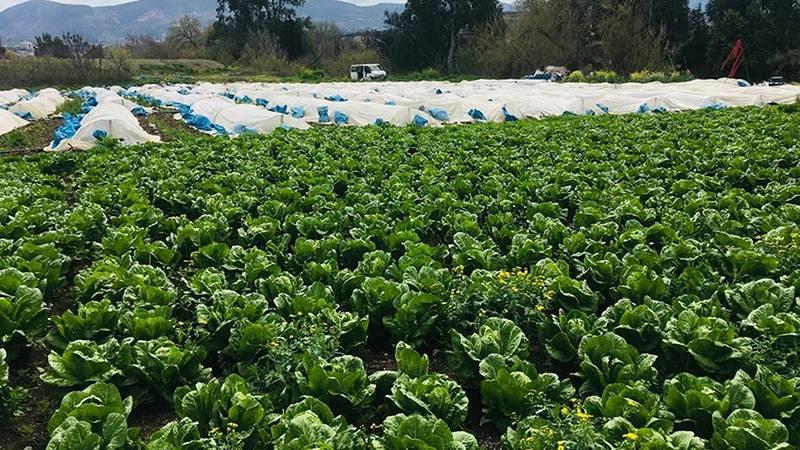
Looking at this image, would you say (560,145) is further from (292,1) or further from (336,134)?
(292,1)

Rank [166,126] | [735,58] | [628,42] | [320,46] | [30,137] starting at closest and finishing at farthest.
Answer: [30,137] → [166,126] → [735,58] → [628,42] → [320,46]

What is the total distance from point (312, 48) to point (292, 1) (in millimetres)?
5416

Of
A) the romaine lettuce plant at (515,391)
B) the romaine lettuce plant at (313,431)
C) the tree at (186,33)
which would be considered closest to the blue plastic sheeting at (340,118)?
the romaine lettuce plant at (515,391)

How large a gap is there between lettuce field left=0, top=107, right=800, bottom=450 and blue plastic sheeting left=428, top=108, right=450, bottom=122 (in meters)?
13.2

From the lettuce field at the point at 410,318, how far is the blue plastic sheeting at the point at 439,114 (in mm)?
13246

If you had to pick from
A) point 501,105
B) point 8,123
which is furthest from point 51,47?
point 501,105

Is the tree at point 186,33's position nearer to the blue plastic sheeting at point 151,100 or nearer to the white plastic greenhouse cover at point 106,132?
the blue plastic sheeting at point 151,100

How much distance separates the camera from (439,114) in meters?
21.7

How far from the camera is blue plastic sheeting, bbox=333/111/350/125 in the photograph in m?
21.1

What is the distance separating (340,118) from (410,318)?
687 inches

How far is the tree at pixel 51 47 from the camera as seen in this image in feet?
183

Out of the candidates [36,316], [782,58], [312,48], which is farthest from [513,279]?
[312,48]

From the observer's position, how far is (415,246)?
5.69m

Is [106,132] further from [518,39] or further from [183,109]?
[518,39]
